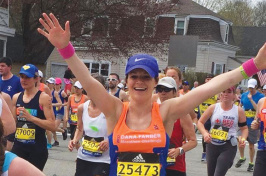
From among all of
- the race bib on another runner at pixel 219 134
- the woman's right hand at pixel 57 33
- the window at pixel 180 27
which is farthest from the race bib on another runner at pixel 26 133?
the window at pixel 180 27

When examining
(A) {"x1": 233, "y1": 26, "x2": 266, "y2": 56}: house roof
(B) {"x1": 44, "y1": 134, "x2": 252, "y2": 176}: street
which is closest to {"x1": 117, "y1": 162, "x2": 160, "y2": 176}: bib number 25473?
→ (B) {"x1": 44, "y1": 134, "x2": 252, "y2": 176}: street

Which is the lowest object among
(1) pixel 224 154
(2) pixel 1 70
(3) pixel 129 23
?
(1) pixel 224 154

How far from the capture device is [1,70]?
332 inches

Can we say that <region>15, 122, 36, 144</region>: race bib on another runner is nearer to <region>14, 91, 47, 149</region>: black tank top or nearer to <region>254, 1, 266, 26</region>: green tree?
<region>14, 91, 47, 149</region>: black tank top

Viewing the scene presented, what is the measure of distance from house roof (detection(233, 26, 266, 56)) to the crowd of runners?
39.0 m

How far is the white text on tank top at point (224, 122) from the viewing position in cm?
709

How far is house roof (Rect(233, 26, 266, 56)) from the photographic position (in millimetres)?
48544

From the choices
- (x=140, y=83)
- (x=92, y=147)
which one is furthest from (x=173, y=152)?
(x=140, y=83)

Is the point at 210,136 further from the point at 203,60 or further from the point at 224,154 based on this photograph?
the point at 203,60

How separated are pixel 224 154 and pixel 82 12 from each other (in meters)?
19.8

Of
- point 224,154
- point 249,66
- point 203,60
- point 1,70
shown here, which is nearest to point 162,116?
point 249,66

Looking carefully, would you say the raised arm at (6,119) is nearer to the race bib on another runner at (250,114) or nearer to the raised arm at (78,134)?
the raised arm at (78,134)

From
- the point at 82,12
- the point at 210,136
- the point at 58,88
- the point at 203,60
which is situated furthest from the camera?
the point at 203,60

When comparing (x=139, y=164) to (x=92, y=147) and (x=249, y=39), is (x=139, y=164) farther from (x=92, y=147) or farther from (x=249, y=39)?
(x=249, y=39)
